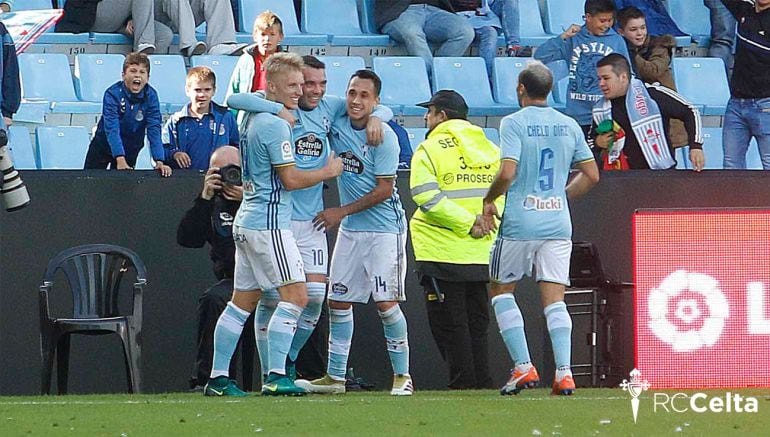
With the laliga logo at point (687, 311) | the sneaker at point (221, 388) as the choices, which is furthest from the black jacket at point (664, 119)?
the sneaker at point (221, 388)

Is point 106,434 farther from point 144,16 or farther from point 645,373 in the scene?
point 144,16

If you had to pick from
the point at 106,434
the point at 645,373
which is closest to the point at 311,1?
the point at 645,373

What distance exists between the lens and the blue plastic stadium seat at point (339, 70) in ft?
40.5

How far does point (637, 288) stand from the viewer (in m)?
7.82

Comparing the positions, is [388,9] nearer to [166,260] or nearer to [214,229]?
[166,260]

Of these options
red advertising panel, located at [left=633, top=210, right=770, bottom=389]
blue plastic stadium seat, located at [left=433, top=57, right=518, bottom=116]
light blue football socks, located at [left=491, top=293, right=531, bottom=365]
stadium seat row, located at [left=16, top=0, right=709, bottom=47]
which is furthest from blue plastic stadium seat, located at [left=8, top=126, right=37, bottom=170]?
red advertising panel, located at [left=633, top=210, right=770, bottom=389]

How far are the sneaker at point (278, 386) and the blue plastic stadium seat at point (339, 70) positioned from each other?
4.09m

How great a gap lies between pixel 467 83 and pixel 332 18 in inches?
58.0

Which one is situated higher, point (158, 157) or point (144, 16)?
point (144, 16)

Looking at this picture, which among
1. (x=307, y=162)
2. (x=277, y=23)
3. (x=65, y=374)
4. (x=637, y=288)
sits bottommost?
(x=65, y=374)

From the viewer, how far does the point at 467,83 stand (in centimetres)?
1298

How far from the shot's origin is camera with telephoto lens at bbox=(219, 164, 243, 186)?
944 cm

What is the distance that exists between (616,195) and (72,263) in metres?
3.81

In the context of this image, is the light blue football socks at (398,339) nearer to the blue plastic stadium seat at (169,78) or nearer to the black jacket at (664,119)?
the black jacket at (664,119)
